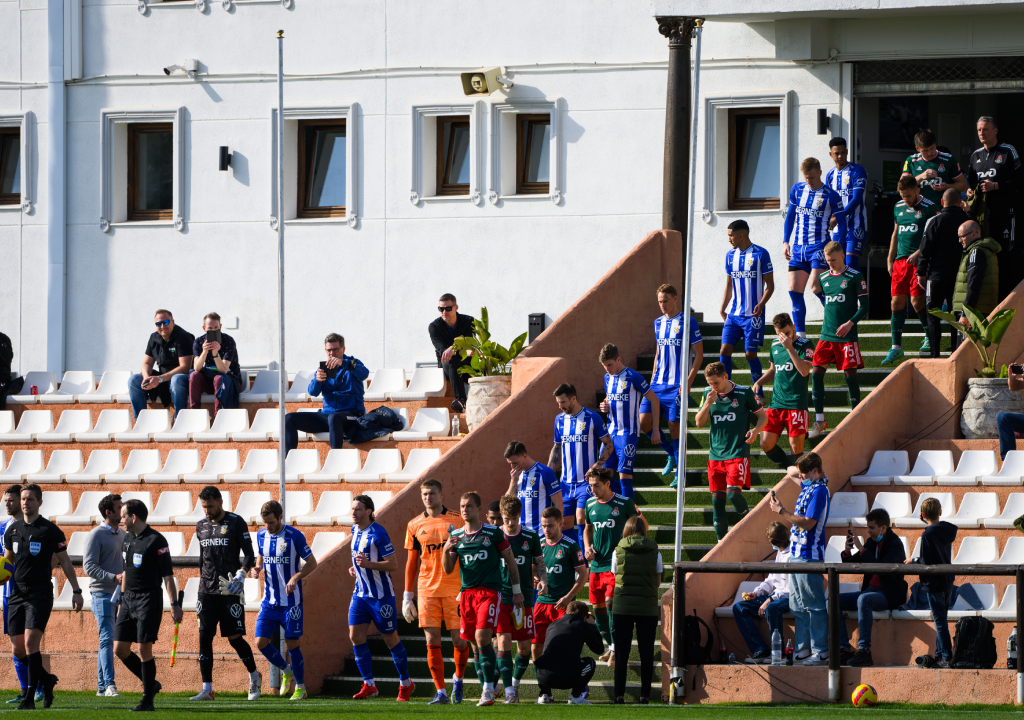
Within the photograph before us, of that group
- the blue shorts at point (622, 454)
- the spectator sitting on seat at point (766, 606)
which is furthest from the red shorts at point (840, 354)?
the spectator sitting on seat at point (766, 606)

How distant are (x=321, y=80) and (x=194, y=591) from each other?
8.60m

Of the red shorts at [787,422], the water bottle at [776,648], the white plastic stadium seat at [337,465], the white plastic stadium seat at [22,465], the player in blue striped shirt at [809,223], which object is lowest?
the water bottle at [776,648]

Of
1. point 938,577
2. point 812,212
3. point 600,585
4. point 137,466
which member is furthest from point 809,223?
point 137,466

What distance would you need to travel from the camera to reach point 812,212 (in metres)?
17.5

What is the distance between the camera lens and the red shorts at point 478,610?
13.1 meters

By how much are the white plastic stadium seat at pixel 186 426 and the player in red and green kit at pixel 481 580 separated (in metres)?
6.23

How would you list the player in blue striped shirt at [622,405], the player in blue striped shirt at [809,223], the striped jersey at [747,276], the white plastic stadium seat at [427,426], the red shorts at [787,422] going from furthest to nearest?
the white plastic stadium seat at [427,426] < the player in blue striped shirt at [809,223] < the striped jersey at [747,276] < the red shorts at [787,422] < the player in blue striped shirt at [622,405]

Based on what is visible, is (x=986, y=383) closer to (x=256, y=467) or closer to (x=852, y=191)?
(x=852, y=191)

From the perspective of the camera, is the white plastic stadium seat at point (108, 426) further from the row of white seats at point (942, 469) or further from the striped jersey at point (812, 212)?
the row of white seats at point (942, 469)

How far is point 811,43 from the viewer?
65.8 feet

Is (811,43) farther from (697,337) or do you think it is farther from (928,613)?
(928,613)

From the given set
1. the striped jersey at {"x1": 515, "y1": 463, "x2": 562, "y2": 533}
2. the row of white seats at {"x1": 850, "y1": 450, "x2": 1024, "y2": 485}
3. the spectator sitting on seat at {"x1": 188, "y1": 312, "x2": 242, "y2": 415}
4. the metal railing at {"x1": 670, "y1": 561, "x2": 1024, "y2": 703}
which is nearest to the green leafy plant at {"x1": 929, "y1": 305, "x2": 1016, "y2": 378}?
the row of white seats at {"x1": 850, "y1": 450, "x2": 1024, "y2": 485}

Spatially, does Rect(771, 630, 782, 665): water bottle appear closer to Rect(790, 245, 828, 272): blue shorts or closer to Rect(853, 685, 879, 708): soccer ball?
Rect(853, 685, 879, 708): soccer ball

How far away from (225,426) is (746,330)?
5.89 meters
